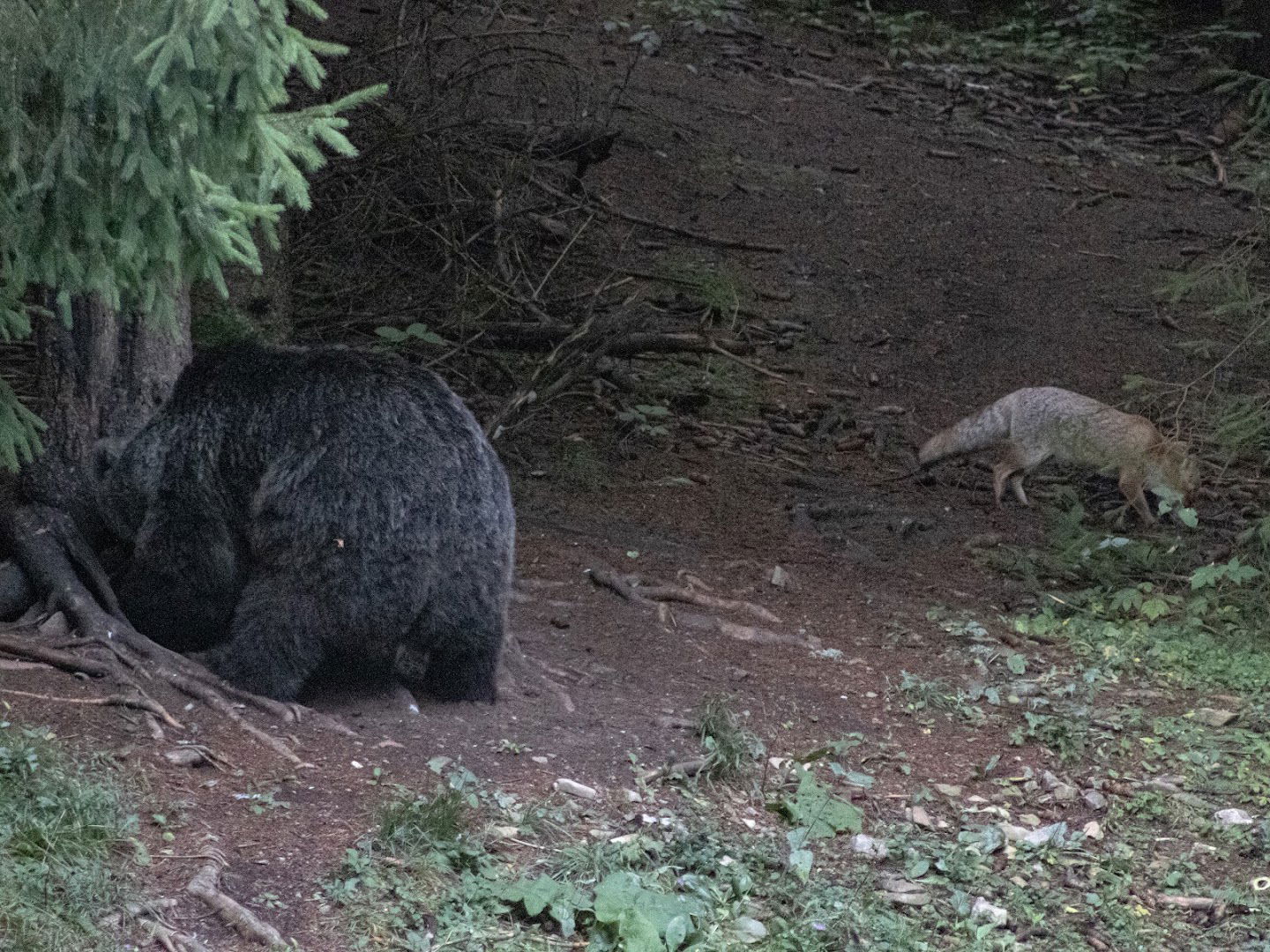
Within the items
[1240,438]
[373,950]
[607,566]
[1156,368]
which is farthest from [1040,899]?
[1156,368]

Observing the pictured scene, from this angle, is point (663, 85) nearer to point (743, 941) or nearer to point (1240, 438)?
point (1240, 438)

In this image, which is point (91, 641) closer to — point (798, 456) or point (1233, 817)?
point (1233, 817)

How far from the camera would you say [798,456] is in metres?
9.08

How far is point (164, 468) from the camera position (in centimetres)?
506

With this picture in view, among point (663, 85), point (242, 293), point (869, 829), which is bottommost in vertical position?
point (869, 829)

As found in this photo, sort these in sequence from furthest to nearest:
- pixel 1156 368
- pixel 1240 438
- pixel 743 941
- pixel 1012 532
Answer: pixel 1156 368
pixel 1012 532
pixel 1240 438
pixel 743 941

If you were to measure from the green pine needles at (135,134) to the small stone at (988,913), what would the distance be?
2866mm

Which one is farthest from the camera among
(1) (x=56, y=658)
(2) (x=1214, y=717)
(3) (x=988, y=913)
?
(2) (x=1214, y=717)

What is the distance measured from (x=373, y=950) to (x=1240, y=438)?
5918 mm

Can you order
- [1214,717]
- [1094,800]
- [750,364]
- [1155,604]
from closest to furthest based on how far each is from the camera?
[1094,800], [1214,717], [1155,604], [750,364]

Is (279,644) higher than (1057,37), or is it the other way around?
(1057,37)

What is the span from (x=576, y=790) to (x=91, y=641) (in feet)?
5.87

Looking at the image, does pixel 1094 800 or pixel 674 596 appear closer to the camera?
pixel 1094 800

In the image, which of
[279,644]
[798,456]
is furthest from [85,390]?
[798,456]
